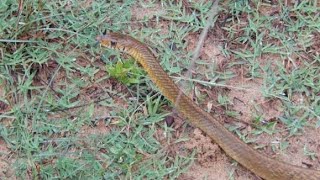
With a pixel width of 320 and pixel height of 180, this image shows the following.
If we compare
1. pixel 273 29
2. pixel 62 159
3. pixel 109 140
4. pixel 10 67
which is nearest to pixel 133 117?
pixel 109 140

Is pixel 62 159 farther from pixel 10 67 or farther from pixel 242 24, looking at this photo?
pixel 242 24

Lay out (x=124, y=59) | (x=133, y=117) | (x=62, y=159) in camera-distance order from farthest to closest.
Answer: (x=124, y=59) < (x=133, y=117) < (x=62, y=159)

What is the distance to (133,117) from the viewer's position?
387 cm

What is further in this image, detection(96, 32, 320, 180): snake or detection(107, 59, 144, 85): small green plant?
detection(107, 59, 144, 85): small green plant

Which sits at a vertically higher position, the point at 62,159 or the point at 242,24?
the point at 242,24

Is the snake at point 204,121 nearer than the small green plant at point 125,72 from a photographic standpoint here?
Yes

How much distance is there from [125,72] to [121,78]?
0.13 feet

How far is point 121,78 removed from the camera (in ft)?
13.1

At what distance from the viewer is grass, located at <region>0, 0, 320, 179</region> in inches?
146

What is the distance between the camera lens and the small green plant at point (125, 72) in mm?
3977

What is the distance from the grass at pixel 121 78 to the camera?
370cm

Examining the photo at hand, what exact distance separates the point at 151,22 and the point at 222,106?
28.4 inches

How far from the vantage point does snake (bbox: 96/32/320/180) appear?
3691mm

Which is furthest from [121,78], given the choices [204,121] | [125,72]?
[204,121]
